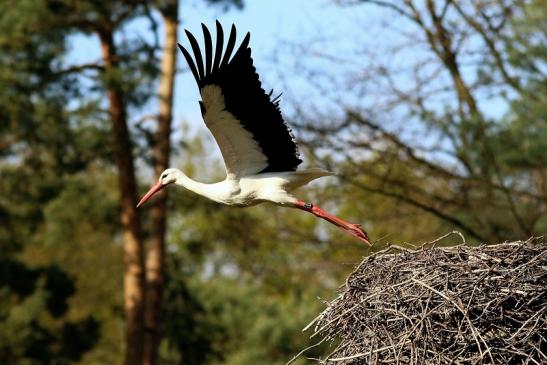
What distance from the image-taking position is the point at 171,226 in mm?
34375

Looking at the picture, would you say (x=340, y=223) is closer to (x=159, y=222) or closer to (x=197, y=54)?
(x=197, y=54)

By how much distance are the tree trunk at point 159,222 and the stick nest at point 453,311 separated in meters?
11.3

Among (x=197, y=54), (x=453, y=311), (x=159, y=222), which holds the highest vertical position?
(x=197, y=54)

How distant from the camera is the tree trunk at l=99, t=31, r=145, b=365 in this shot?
18469 mm

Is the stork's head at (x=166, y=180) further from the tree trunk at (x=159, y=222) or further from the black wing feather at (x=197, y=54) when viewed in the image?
the tree trunk at (x=159, y=222)

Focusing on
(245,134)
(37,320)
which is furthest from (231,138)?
(37,320)

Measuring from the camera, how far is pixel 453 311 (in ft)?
23.8

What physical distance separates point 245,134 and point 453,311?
296 cm

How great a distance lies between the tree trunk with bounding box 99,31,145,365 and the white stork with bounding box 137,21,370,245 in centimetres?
824

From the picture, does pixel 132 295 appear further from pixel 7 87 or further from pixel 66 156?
pixel 7 87

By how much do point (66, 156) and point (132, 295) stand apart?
95.9 inches

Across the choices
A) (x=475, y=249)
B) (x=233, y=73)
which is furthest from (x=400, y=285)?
(x=233, y=73)

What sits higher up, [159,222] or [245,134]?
[245,134]

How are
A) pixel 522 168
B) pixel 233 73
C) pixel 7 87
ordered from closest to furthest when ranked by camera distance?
1. pixel 233 73
2. pixel 522 168
3. pixel 7 87
